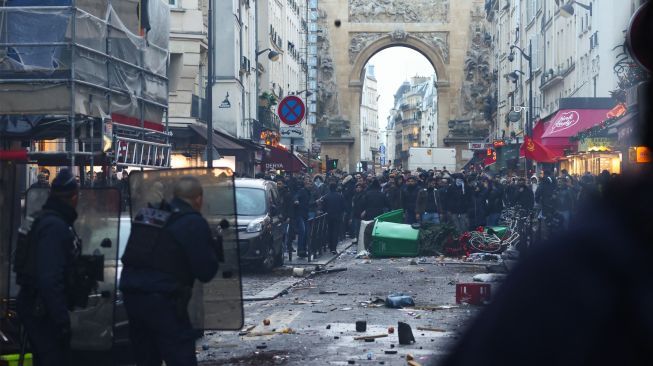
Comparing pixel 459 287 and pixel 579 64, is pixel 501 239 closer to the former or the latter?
pixel 459 287

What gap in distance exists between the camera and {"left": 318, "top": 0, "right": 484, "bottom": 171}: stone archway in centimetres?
8706

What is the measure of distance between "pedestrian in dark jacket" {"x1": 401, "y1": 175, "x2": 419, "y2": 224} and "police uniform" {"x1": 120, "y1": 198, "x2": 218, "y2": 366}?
2345 cm

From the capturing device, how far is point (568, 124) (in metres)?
38.9

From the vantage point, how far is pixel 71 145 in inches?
605

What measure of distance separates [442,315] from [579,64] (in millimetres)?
37347

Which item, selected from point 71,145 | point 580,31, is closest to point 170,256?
point 71,145

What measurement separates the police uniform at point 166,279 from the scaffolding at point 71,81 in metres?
7.89

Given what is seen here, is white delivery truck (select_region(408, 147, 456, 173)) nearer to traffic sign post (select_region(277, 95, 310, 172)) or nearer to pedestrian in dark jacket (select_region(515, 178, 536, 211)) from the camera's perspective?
pedestrian in dark jacket (select_region(515, 178, 536, 211))

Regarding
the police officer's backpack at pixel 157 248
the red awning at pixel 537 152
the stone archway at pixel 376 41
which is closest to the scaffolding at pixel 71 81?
the police officer's backpack at pixel 157 248

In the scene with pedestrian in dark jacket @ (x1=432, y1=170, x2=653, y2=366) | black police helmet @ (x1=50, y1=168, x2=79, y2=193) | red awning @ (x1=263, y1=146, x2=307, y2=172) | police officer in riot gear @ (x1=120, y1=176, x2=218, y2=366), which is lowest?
police officer in riot gear @ (x1=120, y1=176, x2=218, y2=366)

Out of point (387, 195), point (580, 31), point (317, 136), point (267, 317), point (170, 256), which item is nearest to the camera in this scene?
point (170, 256)

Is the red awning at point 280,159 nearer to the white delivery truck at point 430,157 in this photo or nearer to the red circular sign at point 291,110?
the white delivery truck at point 430,157

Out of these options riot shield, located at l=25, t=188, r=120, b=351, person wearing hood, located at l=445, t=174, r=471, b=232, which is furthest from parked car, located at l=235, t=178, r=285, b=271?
riot shield, located at l=25, t=188, r=120, b=351

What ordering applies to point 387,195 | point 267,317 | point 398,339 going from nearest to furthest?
point 398,339, point 267,317, point 387,195
